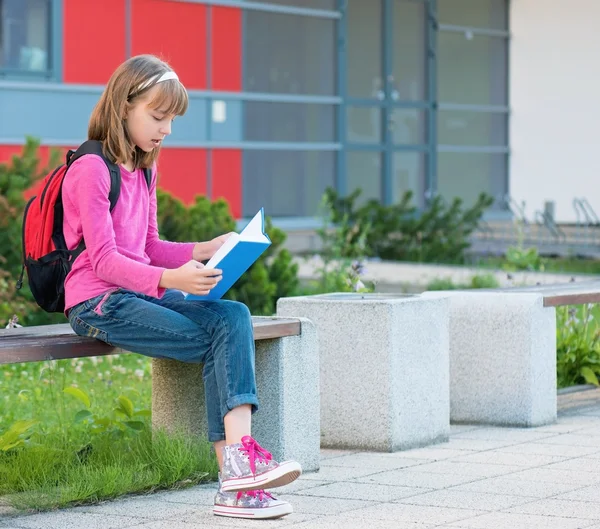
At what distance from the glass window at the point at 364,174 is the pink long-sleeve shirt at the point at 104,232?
15958 millimetres

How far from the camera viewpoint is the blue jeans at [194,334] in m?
4.71

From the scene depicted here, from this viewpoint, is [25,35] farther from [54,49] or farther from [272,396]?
[272,396]

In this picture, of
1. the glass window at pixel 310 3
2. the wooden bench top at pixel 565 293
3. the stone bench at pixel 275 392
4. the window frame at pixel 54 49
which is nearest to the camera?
the stone bench at pixel 275 392

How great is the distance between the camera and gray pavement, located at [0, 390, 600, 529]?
4613mm

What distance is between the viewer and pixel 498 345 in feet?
22.9

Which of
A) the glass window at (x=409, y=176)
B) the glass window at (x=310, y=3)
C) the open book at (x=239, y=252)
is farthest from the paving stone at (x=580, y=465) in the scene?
the glass window at (x=409, y=176)

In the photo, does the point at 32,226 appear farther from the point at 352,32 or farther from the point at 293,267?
the point at 352,32

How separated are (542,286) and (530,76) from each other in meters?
→ 17.2

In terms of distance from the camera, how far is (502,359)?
6980 millimetres

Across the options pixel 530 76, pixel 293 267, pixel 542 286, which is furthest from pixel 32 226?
pixel 530 76

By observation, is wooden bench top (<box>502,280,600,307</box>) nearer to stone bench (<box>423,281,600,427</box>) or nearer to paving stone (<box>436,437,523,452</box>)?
stone bench (<box>423,281,600,427</box>)

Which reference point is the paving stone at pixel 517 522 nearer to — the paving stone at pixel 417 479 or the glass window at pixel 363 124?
the paving stone at pixel 417 479

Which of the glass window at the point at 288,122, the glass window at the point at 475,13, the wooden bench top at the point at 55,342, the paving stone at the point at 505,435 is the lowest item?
the paving stone at the point at 505,435

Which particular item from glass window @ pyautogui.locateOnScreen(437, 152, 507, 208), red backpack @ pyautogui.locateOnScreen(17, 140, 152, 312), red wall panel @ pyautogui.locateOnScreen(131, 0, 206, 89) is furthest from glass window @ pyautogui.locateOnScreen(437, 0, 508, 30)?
red backpack @ pyautogui.locateOnScreen(17, 140, 152, 312)
